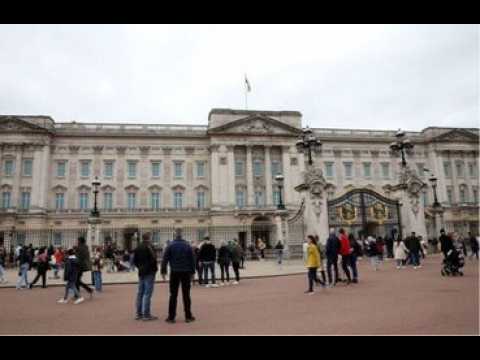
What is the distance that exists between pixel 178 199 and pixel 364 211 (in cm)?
3003

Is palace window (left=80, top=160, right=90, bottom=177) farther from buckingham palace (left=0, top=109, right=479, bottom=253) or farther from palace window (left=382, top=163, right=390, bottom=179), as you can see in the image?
palace window (left=382, top=163, right=390, bottom=179)

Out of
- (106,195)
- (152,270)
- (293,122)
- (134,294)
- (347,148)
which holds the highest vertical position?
(293,122)

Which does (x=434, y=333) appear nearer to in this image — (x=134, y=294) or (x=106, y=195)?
(x=134, y=294)

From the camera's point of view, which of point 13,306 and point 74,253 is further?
point 74,253

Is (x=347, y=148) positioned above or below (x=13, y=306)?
above

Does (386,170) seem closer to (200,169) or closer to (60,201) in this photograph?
(200,169)

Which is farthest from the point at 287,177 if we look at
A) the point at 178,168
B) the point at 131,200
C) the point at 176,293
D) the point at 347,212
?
the point at 176,293

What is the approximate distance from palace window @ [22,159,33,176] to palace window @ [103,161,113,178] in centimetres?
→ 843

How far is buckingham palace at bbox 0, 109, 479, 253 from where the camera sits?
1718 inches

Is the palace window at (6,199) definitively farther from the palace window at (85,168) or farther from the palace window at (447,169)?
the palace window at (447,169)

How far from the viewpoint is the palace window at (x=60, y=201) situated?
44.8 metres
